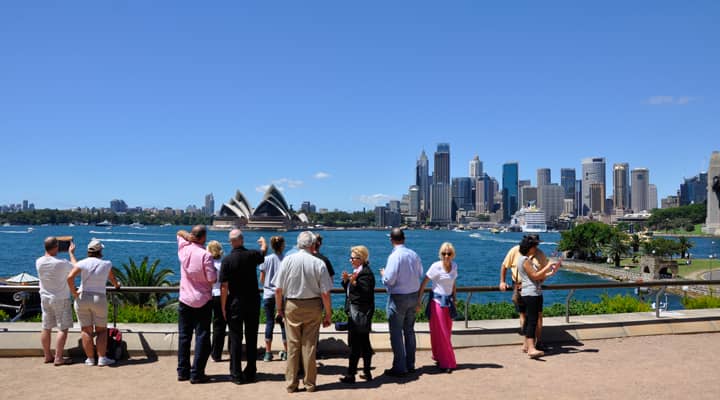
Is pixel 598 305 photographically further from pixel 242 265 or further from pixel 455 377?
pixel 242 265

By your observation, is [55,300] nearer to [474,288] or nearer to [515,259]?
[474,288]

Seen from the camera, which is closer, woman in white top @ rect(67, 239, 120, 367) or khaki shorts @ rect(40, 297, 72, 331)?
woman in white top @ rect(67, 239, 120, 367)

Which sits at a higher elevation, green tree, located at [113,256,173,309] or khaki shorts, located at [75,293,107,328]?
khaki shorts, located at [75,293,107,328]

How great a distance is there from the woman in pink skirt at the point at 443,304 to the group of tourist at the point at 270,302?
0.04 ft

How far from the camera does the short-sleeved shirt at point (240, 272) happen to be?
6.00 m

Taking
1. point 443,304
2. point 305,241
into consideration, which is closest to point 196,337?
point 305,241

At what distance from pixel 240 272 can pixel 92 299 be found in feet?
6.55

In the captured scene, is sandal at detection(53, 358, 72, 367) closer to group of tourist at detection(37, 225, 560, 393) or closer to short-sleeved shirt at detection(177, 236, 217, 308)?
group of tourist at detection(37, 225, 560, 393)

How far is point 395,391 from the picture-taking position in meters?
5.72

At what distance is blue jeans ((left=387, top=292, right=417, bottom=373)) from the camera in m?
6.30

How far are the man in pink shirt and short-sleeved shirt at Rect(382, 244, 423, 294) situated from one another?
6.70ft

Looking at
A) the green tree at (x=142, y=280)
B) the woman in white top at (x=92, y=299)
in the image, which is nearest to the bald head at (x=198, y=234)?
Result: the woman in white top at (x=92, y=299)

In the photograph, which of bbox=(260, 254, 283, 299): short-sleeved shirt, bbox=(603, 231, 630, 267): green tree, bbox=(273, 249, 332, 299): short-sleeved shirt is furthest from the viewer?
bbox=(603, 231, 630, 267): green tree

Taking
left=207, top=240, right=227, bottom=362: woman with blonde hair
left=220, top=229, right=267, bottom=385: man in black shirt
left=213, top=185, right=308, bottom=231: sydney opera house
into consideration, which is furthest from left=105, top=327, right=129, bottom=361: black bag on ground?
left=213, top=185, right=308, bottom=231: sydney opera house
